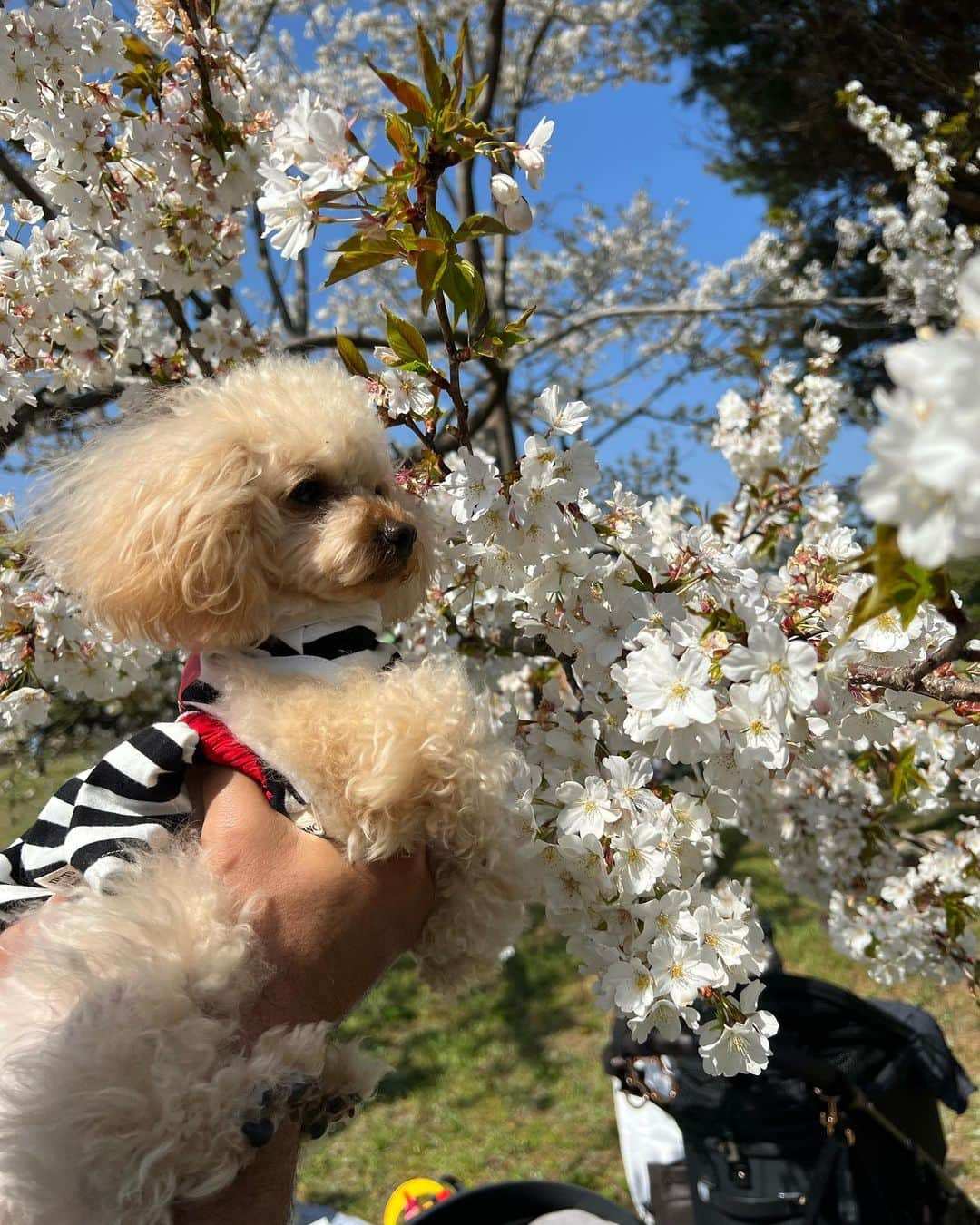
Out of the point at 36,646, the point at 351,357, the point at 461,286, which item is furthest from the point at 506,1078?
the point at 461,286

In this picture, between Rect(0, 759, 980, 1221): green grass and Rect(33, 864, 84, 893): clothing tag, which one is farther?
Rect(0, 759, 980, 1221): green grass

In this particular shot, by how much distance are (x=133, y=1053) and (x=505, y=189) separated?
4.38 ft

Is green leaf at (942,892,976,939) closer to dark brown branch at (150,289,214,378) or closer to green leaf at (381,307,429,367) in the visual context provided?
green leaf at (381,307,429,367)

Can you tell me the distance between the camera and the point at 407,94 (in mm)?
1201

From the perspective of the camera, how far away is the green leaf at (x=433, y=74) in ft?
3.84

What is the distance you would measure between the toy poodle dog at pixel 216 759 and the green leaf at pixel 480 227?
1.28 feet

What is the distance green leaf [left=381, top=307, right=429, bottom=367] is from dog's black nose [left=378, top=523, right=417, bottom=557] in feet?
0.91

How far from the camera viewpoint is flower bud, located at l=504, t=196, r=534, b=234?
1.30 meters

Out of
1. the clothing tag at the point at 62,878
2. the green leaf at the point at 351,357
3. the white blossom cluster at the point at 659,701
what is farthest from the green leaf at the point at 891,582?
the clothing tag at the point at 62,878

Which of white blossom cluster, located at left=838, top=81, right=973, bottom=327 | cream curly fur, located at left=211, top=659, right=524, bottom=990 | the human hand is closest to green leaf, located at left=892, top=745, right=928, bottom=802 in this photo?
cream curly fur, located at left=211, top=659, right=524, bottom=990

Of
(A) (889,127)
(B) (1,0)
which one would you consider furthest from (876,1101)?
(A) (889,127)

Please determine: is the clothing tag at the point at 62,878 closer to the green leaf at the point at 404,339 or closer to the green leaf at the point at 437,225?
the green leaf at the point at 404,339

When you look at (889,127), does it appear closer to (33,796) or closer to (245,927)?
(245,927)

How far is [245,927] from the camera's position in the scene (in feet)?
3.89
